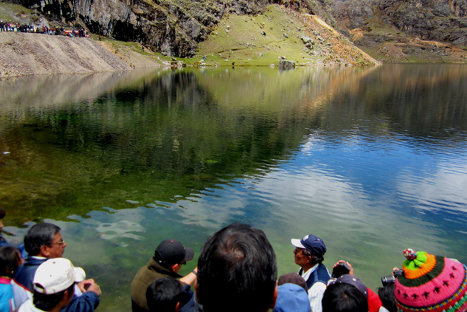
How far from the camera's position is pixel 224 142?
24.1 m

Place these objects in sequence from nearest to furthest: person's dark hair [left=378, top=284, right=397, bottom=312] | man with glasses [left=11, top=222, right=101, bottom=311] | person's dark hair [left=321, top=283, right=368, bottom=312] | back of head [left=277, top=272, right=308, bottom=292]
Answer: person's dark hair [left=321, top=283, right=368, bottom=312] < back of head [left=277, top=272, right=308, bottom=292] < person's dark hair [left=378, top=284, right=397, bottom=312] < man with glasses [left=11, top=222, right=101, bottom=311]

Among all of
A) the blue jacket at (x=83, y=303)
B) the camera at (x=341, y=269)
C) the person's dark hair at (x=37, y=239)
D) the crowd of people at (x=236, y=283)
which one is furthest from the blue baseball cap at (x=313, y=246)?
the person's dark hair at (x=37, y=239)

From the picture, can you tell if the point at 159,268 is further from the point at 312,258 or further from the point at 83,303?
the point at 312,258

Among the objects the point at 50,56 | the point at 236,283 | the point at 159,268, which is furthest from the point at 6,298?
the point at 50,56

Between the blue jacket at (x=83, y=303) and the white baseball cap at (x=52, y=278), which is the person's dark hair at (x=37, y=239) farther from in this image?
the white baseball cap at (x=52, y=278)

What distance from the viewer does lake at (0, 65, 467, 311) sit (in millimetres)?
11133

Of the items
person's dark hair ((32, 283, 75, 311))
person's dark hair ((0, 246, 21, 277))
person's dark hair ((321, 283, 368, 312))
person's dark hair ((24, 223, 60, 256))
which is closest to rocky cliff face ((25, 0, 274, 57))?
person's dark hair ((24, 223, 60, 256))

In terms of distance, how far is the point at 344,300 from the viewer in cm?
454

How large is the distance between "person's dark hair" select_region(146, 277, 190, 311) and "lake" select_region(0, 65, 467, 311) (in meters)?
3.72

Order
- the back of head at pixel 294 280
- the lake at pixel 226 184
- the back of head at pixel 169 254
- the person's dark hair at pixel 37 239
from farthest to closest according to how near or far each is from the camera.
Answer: the lake at pixel 226 184
the person's dark hair at pixel 37 239
the back of head at pixel 169 254
the back of head at pixel 294 280

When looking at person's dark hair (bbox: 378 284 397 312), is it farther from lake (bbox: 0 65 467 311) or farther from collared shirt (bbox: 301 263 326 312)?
lake (bbox: 0 65 467 311)

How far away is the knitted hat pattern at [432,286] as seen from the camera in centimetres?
437

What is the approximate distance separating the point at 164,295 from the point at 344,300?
99.8 inches

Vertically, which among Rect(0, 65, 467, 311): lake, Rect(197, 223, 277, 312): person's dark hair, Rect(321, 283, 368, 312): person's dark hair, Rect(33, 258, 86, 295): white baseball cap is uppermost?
Rect(197, 223, 277, 312): person's dark hair
